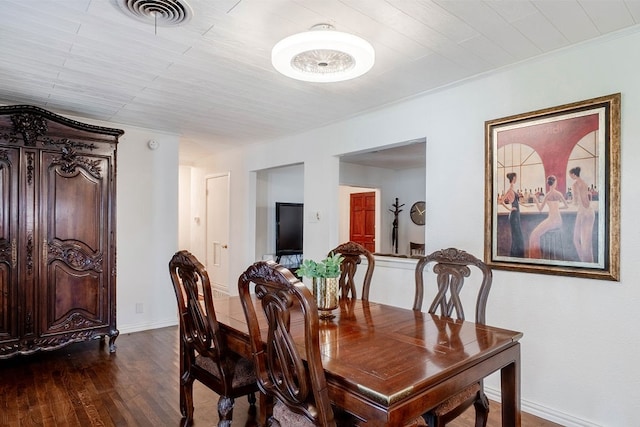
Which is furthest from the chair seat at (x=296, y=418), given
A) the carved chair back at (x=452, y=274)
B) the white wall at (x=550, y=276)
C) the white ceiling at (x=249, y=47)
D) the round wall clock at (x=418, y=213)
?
the round wall clock at (x=418, y=213)

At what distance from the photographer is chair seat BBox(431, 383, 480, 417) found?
5.71 feet

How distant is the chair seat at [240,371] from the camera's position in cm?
204

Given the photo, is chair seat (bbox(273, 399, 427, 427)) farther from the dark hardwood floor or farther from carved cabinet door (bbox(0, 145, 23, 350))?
carved cabinet door (bbox(0, 145, 23, 350))

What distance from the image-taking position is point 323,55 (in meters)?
2.01

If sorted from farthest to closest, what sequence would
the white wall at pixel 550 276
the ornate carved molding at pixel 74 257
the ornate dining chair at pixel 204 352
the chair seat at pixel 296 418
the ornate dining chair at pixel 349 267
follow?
the ornate carved molding at pixel 74 257
the ornate dining chair at pixel 349 267
the white wall at pixel 550 276
the ornate dining chair at pixel 204 352
the chair seat at pixel 296 418

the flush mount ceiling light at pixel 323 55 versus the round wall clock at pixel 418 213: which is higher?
the flush mount ceiling light at pixel 323 55

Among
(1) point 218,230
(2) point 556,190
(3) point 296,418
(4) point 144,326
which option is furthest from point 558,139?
(1) point 218,230

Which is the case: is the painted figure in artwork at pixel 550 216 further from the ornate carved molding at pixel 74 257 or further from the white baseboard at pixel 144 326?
the white baseboard at pixel 144 326

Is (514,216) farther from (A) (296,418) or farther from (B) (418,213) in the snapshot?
(B) (418,213)

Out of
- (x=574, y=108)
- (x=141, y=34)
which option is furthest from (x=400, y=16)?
(x=141, y=34)

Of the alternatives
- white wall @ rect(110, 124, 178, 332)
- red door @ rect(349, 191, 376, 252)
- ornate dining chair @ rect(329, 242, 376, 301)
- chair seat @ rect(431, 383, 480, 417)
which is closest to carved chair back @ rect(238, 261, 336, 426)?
chair seat @ rect(431, 383, 480, 417)

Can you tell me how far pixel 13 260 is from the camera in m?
3.21

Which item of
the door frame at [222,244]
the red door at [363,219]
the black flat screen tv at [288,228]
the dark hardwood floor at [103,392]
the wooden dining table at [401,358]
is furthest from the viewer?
the red door at [363,219]

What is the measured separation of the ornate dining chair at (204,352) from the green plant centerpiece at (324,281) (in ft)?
1.73
